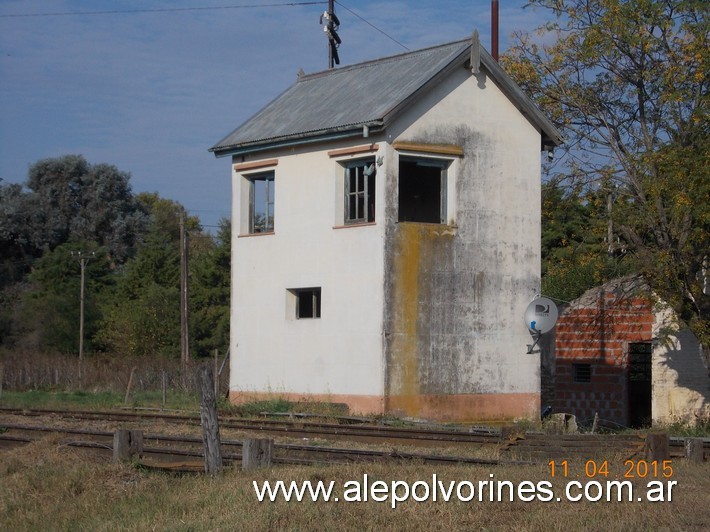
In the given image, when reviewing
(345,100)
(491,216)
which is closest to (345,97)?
(345,100)

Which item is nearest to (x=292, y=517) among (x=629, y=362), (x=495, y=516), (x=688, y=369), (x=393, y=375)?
(x=495, y=516)

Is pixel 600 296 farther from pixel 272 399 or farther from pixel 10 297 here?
pixel 10 297

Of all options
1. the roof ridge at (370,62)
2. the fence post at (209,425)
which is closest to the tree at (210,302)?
the roof ridge at (370,62)

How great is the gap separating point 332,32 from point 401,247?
18.9 metres

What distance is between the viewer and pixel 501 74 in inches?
1010

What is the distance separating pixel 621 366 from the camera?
98.1 ft

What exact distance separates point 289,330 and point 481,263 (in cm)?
503

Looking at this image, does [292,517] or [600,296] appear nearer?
[292,517]

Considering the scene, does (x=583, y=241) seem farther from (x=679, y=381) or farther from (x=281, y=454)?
(x=281, y=454)

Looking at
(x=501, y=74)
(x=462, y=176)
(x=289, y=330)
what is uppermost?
(x=501, y=74)

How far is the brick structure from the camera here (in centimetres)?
2758

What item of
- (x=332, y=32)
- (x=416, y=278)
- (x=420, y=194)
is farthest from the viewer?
(x=332, y=32)

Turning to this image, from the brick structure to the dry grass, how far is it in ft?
45.9

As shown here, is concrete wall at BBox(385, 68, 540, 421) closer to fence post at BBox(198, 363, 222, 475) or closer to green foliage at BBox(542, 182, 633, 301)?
green foliage at BBox(542, 182, 633, 301)
